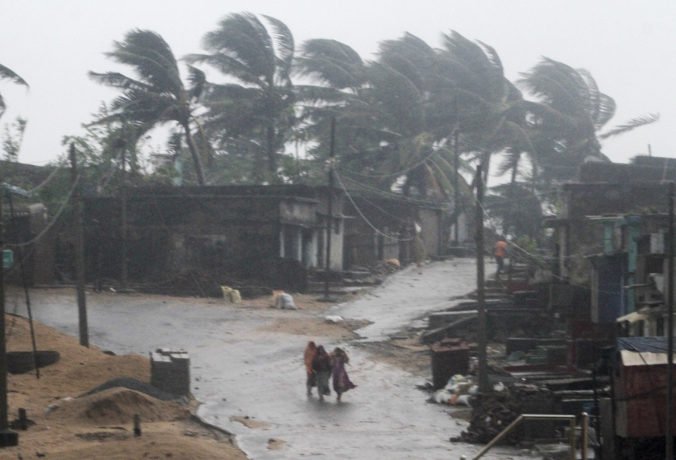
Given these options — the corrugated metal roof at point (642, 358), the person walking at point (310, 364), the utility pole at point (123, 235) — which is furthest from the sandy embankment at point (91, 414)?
the utility pole at point (123, 235)

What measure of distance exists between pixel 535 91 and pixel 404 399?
32.5 metres

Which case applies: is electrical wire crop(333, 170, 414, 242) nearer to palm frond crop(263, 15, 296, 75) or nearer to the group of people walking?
palm frond crop(263, 15, 296, 75)

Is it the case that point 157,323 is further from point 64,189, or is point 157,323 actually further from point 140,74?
point 140,74

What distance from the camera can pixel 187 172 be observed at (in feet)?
211

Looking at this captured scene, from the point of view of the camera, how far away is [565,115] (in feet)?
180

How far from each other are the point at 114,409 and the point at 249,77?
107ft

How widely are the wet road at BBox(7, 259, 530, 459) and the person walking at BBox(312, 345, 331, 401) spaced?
1.05ft

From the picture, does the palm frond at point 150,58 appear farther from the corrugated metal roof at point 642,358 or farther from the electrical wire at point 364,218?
the corrugated metal roof at point 642,358

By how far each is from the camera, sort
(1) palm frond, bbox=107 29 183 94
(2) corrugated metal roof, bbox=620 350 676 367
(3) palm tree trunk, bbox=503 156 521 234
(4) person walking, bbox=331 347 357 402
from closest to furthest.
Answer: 1. (2) corrugated metal roof, bbox=620 350 676 367
2. (4) person walking, bbox=331 347 357 402
3. (1) palm frond, bbox=107 29 183 94
4. (3) palm tree trunk, bbox=503 156 521 234

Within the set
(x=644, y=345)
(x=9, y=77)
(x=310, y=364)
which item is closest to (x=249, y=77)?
(x=9, y=77)

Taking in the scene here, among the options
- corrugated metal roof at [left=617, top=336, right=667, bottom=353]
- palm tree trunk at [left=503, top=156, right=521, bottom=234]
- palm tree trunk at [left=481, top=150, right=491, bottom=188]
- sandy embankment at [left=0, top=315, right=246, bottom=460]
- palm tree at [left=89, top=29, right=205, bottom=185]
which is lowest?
sandy embankment at [left=0, top=315, right=246, bottom=460]

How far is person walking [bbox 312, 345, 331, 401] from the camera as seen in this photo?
1021 inches

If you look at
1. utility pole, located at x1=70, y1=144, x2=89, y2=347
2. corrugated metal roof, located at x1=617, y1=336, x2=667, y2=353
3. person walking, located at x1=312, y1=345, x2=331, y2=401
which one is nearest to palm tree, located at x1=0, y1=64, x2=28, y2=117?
utility pole, located at x1=70, y1=144, x2=89, y2=347

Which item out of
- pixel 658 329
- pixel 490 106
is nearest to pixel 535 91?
pixel 490 106
